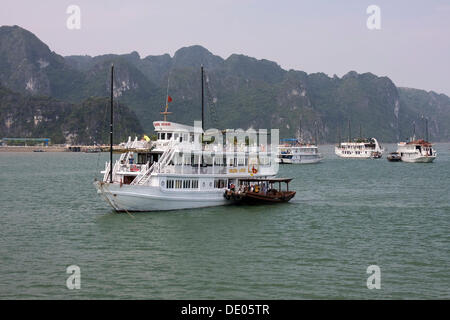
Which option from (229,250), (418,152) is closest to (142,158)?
(229,250)

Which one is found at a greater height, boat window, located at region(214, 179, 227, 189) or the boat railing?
the boat railing

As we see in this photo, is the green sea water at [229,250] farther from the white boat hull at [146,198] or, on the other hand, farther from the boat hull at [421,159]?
the boat hull at [421,159]

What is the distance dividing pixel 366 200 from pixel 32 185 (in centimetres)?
3968

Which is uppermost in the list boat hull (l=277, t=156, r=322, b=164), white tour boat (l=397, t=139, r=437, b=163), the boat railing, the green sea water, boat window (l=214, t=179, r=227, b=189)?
white tour boat (l=397, t=139, r=437, b=163)

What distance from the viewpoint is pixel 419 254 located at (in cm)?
2716

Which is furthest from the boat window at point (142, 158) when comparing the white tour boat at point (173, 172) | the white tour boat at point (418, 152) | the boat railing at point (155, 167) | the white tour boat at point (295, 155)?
the white tour boat at point (418, 152)

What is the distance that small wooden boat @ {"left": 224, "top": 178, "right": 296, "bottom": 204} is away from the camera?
42.0 metres

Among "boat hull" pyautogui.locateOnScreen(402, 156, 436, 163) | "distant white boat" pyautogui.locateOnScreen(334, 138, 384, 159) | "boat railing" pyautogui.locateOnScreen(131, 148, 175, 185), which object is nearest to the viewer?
"boat railing" pyautogui.locateOnScreen(131, 148, 175, 185)

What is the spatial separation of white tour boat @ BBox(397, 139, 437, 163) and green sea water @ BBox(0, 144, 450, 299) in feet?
244

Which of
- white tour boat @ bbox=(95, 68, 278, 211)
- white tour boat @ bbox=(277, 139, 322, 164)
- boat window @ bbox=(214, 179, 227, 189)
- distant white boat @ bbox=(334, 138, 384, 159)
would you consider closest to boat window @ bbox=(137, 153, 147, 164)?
white tour boat @ bbox=(95, 68, 278, 211)

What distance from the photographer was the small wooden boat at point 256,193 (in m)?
42.0

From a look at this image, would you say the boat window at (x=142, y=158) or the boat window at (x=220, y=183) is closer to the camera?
the boat window at (x=142, y=158)

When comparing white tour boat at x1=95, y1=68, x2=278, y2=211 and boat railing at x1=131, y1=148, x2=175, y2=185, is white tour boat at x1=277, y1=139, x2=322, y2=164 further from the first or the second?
boat railing at x1=131, y1=148, x2=175, y2=185
